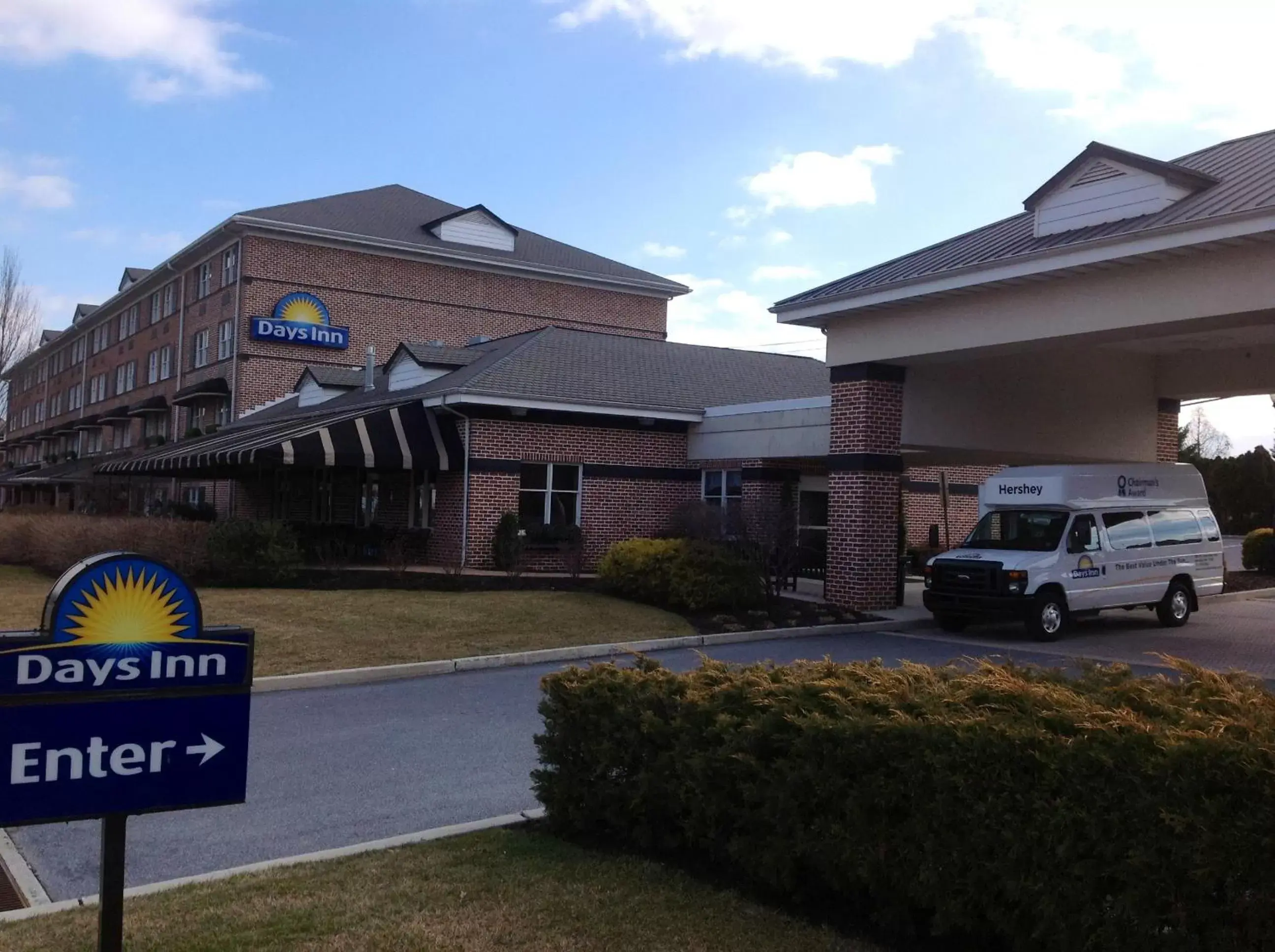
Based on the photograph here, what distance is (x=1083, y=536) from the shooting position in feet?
56.3

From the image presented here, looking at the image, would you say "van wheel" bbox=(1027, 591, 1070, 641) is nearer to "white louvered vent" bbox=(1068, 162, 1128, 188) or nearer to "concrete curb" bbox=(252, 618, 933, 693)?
"concrete curb" bbox=(252, 618, 933, 693)

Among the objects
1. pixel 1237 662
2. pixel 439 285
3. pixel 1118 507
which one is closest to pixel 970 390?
pixel 1118 507

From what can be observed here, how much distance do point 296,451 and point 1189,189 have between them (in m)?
15.8

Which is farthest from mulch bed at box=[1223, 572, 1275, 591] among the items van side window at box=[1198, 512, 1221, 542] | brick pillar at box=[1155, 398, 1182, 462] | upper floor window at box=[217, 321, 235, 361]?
upper floor window at box=[217, 321, 235, 361]

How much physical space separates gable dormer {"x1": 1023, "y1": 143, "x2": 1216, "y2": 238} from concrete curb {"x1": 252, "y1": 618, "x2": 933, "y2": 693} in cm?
651

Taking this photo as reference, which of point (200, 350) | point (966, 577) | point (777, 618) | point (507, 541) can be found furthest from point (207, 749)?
point (200, 350)

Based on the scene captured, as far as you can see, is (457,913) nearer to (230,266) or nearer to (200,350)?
(230,266)

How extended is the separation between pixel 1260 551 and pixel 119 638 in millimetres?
30337

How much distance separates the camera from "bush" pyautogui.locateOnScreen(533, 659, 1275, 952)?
391cm

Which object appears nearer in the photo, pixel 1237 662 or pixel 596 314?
pixel 1237 662

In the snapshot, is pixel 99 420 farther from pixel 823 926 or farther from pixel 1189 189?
pixel 823 926

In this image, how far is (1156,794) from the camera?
13.2ft

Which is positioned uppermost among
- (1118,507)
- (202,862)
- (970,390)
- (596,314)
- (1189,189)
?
(596,314)

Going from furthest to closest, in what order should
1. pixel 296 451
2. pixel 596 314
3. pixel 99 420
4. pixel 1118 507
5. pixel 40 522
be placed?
pixel 99 420, pixel 596 314, pixel 40 522, pixel 296 451, pixel 1118 507
